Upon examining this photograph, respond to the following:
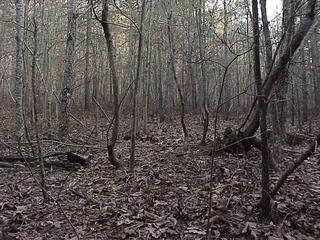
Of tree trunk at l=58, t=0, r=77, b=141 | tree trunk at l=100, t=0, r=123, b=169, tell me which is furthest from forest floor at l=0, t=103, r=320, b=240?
tree trunk at l=58, t=0, r=77, b=141

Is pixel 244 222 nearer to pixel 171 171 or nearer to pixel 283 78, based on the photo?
pixel 171 171

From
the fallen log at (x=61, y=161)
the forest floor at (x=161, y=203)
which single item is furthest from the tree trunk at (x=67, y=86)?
the forest floor at (x=161, y=203)

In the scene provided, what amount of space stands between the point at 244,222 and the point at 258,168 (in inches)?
78.7

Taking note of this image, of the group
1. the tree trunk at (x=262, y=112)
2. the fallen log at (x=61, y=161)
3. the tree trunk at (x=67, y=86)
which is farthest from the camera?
the tree trunk at (x=67, y=86)

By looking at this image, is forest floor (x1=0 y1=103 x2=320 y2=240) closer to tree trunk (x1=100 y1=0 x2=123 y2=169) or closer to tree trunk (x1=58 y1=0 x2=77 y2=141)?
tree trunk (x1=100 y1=0 x2=123 y2=169)

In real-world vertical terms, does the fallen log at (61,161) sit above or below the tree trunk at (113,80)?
below

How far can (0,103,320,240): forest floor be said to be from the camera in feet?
12.9

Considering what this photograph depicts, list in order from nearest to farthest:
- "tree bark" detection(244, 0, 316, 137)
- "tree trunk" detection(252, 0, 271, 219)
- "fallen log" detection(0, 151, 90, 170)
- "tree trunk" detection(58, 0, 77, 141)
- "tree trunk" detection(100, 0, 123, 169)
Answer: "tree trunk" detection(252, 0, 271, 219), "tree bark" detection(244, 0, 316, 137), "tree trunk" detection(100, 0, 123, 169), "fallen log" detection(0, 151, 90, 170), "tree trunk" detection(58, 0, 77, 141)

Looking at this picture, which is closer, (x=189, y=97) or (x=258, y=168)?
(x=258, y=168)

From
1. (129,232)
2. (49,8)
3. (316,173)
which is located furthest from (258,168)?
(49,8)

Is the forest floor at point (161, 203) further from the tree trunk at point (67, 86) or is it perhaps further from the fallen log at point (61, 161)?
the tree trunk at point (67, 86)

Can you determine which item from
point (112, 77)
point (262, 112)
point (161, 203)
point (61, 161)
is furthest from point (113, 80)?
point (262, 112)

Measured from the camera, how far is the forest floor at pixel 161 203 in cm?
392

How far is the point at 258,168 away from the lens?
5.87 metres
